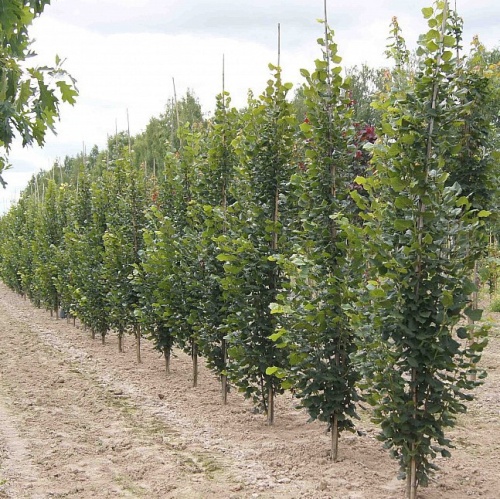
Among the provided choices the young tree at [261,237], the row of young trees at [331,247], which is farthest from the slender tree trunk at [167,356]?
the young tree at [261,237]

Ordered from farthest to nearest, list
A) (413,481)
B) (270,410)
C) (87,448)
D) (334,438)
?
1. (270,410)
2. (87,448)
3. (334,438)
4. (413,481)

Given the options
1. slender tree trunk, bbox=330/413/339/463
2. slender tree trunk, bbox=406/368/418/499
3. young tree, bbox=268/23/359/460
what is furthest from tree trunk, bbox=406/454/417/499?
slender tree trunk, bbox=330/413/339/463

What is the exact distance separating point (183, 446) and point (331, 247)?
110 inches

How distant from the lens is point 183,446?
21.7 feet

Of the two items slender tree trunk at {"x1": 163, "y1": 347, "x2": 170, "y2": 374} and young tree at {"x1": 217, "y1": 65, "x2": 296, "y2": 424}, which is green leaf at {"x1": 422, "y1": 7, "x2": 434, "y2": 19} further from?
slender tree trunk at {"x1": 163, "y1": 347, "x2": 170, "y2": 374}

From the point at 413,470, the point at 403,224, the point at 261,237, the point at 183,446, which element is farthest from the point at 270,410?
the point at 403,224

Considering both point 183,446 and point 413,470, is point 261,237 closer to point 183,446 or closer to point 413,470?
point 183,446

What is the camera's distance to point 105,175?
13242 millimetres

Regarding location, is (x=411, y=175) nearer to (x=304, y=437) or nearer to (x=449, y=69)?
(x=449, y=69)

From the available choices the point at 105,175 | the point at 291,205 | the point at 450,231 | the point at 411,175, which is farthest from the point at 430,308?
the point at 105,175

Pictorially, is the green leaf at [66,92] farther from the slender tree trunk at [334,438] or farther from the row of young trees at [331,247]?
the slender tree trunk at [334,438]

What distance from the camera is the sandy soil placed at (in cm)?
538

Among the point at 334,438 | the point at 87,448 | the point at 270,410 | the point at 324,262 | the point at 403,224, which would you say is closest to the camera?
the point at 403,224

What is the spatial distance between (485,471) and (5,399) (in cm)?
660
